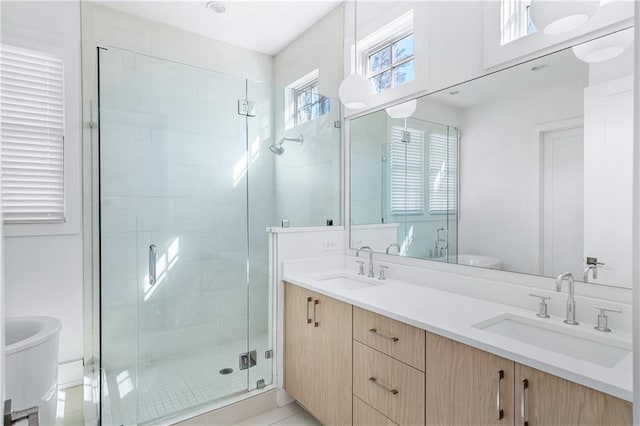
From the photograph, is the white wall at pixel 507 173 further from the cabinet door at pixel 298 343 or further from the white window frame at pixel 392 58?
the cabinet door at pixel 298 343

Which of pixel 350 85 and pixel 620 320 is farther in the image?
pixel 350 85

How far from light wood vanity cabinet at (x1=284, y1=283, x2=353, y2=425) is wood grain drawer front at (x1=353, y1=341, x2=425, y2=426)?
72 mm

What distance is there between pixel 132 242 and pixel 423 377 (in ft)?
5.71

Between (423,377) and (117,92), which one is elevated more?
(117,92)

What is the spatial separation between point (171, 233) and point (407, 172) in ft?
5.02

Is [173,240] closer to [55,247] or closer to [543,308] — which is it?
[55,247]

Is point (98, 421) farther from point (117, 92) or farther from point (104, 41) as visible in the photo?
point (104, 41)

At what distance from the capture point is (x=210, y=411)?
206cm

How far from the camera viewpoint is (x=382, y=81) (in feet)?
8.20

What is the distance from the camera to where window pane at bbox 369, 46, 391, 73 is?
246 cm

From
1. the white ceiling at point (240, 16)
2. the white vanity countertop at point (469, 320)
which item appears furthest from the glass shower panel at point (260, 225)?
the white ceiling at point (240, 16)

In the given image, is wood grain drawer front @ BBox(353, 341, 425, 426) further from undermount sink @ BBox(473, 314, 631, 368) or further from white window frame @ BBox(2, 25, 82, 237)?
white window frame @ BBox(2, 25, 82, 237)

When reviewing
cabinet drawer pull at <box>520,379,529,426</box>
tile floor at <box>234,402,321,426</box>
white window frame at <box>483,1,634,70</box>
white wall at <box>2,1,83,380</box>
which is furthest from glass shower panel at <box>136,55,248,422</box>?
cabinet drawer pull at <box>520,379,529,426</box>

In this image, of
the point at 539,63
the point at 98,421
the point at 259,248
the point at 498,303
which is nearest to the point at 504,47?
the point at 539,63
